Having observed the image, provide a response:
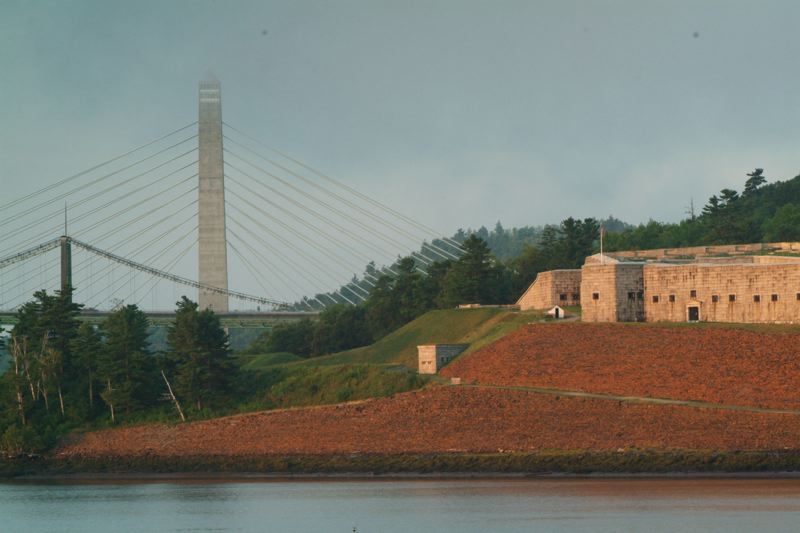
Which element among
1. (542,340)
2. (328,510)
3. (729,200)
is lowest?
(328,510)

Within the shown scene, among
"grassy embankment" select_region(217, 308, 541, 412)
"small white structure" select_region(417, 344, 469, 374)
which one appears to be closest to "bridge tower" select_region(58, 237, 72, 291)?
"grassy embankment" select_region(217, 308, 541, 412)

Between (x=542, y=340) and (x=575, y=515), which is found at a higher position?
(x=542, y=340)

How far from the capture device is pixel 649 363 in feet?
205

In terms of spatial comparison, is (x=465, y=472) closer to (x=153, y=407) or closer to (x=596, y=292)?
(x=596, y=292)

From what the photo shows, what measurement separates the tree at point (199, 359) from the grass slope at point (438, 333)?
7412 mm

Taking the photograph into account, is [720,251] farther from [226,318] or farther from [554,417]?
[226,318]

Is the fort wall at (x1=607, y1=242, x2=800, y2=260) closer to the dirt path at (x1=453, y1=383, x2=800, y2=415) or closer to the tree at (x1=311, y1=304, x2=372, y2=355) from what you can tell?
the dirt path at (x1=453, y1=383, x2=800, y2=415)

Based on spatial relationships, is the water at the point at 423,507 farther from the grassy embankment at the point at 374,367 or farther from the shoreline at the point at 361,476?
the grassy embankment at the point at 374,367

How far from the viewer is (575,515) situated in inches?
1825

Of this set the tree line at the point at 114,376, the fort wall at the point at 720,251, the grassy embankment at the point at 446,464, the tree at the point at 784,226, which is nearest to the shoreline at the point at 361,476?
the grassy embankment at the point at 446,464

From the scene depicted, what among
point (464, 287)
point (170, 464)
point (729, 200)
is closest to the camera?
point (170, 464)

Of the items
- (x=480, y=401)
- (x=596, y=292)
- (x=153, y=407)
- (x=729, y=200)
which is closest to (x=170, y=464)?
(x=153, y=407)

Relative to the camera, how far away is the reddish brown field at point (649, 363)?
59.1 m

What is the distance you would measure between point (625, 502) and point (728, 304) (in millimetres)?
19464
